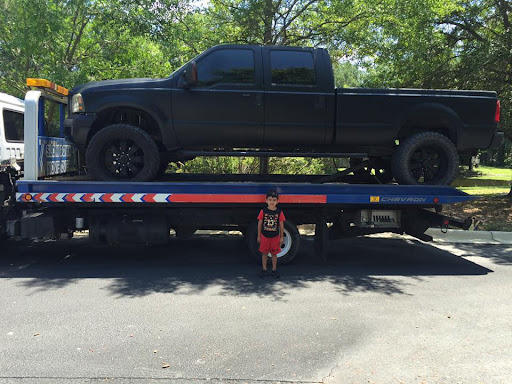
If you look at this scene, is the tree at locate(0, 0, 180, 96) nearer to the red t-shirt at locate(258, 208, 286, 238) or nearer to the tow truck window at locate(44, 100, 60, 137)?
the tow truck window at locate(44, 100, 60, 137)

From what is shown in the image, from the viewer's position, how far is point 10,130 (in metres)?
6.38

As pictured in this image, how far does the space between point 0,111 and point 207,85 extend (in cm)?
306

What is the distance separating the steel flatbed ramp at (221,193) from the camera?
559 cm

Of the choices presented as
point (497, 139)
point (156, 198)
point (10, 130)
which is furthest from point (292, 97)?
point (10, 130)

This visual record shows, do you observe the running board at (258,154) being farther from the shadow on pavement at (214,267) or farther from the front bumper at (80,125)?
the shadow on pavement at (214,267)

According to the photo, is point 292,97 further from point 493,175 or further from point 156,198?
point 493,175

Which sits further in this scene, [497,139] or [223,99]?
[497,139]

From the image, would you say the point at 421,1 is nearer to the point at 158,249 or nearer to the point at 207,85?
the point at 207,85

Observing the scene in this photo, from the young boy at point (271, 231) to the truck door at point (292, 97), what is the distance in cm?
102

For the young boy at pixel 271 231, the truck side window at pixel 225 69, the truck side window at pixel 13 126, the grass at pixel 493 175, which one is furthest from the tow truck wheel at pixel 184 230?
the grass at pixel 493 175

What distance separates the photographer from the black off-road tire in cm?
603

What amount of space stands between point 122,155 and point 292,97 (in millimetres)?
2482

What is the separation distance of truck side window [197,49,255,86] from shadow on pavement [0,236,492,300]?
8.56 ft

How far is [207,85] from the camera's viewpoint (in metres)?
5.85
